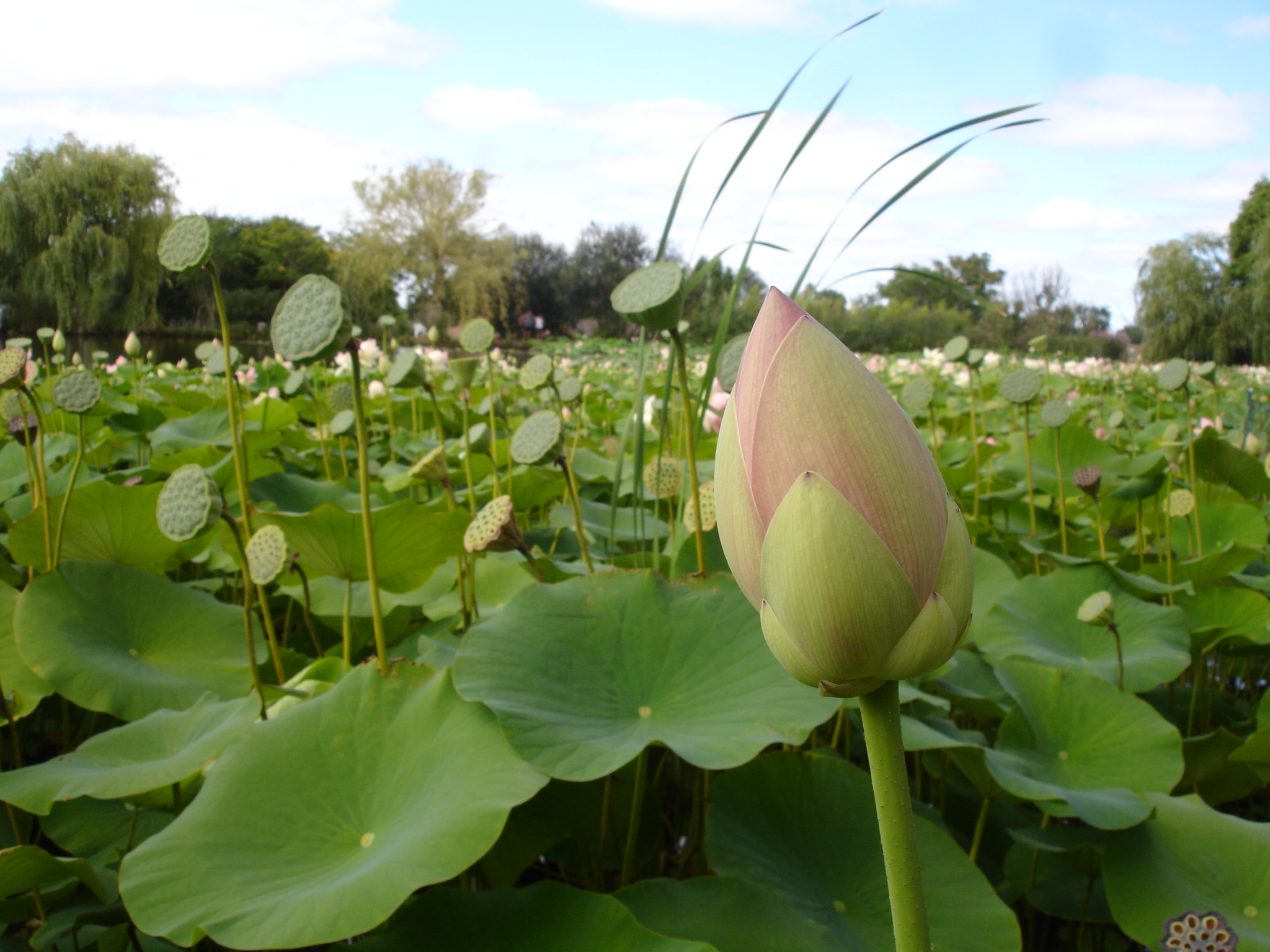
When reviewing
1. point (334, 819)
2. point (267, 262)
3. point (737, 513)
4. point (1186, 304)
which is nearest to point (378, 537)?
point (334, 819)

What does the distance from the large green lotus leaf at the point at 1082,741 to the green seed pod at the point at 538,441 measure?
54 cm

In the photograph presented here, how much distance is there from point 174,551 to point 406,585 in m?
0.41

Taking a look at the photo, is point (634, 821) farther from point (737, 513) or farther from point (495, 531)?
point (737, 513)

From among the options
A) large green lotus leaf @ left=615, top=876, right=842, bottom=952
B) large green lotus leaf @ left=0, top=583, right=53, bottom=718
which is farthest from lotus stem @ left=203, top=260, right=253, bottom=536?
large green lotus leaf @ left=615, top=876, right=842, bottom=952

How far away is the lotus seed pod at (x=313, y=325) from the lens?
620 millimetres

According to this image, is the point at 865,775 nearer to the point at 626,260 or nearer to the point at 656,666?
the point at 656,666

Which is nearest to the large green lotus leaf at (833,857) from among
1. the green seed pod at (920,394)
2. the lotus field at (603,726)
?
the lotus field at (603,726)

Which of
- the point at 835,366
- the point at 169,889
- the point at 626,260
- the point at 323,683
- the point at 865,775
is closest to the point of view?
the point at 835,366

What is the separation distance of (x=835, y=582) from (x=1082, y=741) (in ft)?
2.56

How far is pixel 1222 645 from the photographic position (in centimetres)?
117

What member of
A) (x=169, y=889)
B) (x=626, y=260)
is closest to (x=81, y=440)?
(x=169, y=889)

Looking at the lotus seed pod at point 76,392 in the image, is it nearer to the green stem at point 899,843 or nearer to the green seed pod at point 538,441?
the green seed pod at point 538,441

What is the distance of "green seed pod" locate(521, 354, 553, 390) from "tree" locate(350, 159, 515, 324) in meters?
26.6

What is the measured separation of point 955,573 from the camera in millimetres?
243
